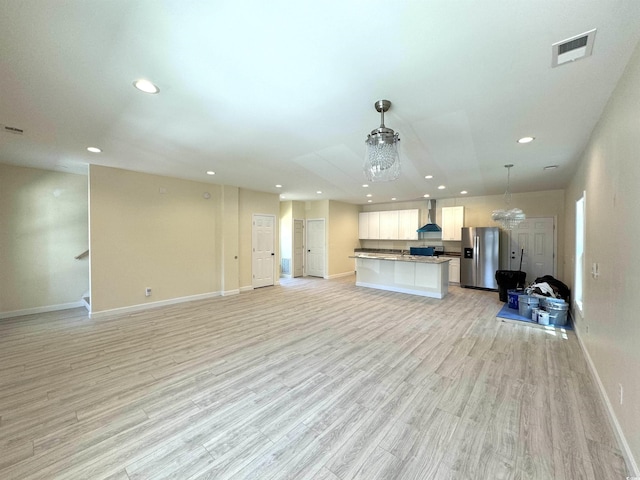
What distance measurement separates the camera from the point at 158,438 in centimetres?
180

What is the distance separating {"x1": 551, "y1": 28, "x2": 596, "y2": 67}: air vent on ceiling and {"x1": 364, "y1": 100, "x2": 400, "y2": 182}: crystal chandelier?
1065mm

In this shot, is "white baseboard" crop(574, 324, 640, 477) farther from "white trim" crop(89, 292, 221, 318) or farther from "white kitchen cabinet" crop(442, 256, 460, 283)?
"white trim" crop(89, 292, 221, 318)

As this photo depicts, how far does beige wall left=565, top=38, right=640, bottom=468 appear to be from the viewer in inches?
62.7

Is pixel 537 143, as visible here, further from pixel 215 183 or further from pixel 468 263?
pixel 215 183

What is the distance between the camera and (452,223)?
301 inches

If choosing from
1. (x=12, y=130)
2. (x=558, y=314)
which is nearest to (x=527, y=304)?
(x=558, y=314)

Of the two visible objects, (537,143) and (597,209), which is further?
(537,143)

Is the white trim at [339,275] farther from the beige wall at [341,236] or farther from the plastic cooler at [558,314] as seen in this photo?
the plastic cooler at [558,314]

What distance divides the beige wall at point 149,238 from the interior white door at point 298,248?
3.15 meters

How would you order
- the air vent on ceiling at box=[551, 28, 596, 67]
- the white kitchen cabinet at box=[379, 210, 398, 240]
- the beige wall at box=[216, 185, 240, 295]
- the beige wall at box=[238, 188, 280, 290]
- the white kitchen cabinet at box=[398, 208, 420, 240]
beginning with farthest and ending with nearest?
the white kitchen cabinet at box=[379, 210, 398, 240], the white kitchen cabinet at box=[398, 208, 420, 240], the beige wall at box=[238, 188, 280, 290], the beige wall at box=[216, 185, 240, 295], the air vent on ceiling at box=[551, 28, 596, 67]

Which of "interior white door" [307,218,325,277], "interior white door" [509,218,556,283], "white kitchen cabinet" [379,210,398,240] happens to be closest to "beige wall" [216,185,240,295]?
"interior white door" [307,218,325,277]

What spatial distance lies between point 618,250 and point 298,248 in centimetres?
777

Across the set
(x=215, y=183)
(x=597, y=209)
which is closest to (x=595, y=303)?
(x=597, y=209)

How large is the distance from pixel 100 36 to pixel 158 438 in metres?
2.71
